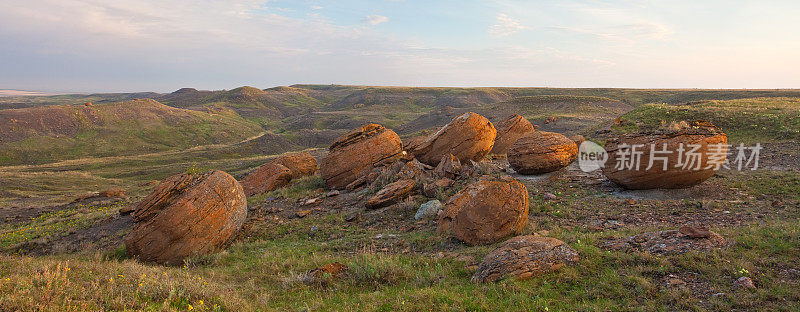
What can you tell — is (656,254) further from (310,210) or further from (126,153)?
(126,153)

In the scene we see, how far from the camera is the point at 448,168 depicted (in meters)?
17.5

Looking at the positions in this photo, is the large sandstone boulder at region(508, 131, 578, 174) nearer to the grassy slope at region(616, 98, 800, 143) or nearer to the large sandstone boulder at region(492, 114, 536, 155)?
the large sandstone boulder at region(492, 114, 536, 155)

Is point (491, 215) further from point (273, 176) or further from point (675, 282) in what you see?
point (273, 176)

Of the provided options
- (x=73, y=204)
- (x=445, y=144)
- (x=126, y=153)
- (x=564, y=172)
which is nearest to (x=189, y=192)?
(x=445, y=144)

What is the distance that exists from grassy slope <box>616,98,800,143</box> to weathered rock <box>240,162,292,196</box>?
2868cm

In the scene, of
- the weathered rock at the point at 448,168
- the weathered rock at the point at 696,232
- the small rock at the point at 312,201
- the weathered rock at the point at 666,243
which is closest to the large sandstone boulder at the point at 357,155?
the small rock at the point at 312,201

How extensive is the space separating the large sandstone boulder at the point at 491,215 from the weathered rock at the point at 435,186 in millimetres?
4330

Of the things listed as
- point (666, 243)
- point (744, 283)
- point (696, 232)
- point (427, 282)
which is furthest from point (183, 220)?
point (696, 232)

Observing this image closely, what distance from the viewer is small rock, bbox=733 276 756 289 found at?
6.13 metres

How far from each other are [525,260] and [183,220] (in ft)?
34.1

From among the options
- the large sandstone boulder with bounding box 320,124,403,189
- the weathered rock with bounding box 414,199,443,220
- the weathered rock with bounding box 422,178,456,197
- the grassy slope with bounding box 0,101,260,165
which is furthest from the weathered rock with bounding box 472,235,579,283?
the grassy slope with bounding box 0,101,260,165

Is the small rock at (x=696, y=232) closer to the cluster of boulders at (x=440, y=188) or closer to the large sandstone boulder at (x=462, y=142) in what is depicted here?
the cluster of boulders at (x=440, y=188)

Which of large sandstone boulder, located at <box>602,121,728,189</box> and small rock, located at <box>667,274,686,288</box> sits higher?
large sandstone boulder, located at <box>602,121,728,189</box>

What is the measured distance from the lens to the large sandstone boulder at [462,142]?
19.7m
